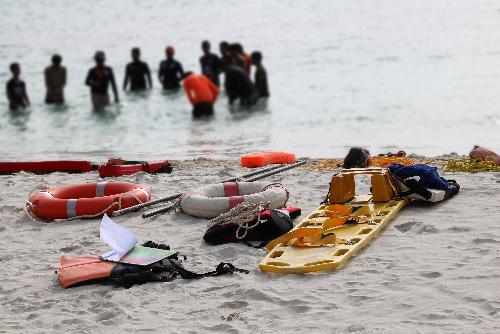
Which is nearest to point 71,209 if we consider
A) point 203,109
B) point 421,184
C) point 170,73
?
point 421,184

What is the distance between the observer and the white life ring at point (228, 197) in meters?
6.61

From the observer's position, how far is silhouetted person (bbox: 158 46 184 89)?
22516 mm

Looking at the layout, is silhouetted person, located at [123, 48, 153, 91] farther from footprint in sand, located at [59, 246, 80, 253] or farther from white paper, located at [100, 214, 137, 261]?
white paper, located at [100, 214, 137, 261]

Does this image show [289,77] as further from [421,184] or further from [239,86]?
[421,184]

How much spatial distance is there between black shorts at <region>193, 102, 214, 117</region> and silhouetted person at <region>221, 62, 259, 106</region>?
754 millimetres

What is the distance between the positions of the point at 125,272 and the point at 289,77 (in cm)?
2444

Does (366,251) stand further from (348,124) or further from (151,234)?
(348,124)

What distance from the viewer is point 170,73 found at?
2286 cm

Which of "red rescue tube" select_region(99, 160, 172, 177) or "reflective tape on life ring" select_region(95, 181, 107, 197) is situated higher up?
"reflective tape on life ring" select_region(95, 181, 107, 197)

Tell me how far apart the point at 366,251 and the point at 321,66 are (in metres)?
27.1

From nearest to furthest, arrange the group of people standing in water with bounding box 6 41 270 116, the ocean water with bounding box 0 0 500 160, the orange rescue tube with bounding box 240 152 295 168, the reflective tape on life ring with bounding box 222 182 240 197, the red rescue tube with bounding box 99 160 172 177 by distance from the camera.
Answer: the reflective tape on life ring with bounding box 222 182 240 197
the red rescue tube with bounding box 99 160 172 177
the orange rescue tube with bounding box 240 152 295 168
the ocean water with bounding box 0 0 500 160
the group of people standing in water with bounding box 6 41 270 116

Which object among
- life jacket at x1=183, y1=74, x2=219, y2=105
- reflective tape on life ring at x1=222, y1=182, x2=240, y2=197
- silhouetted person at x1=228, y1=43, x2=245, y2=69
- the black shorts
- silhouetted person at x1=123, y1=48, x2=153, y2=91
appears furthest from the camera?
silhouetted person at x1=123, y1=48, x2=153, y2=91

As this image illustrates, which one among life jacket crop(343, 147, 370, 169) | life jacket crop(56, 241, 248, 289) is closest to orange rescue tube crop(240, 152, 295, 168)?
life jacket crop(343, 147, 370, 169)

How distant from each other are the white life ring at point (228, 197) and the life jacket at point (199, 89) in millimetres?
10584
